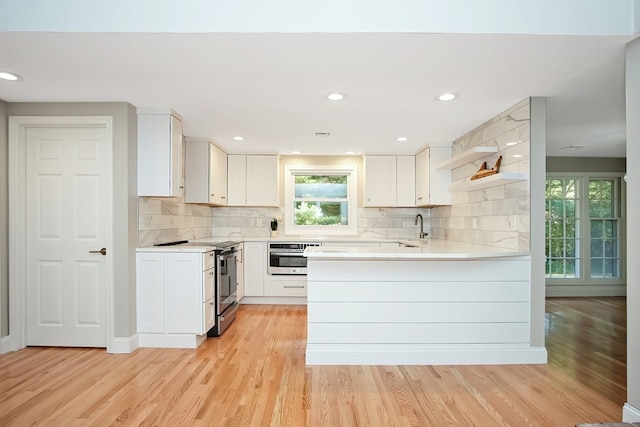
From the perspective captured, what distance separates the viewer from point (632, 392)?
6.72 feet

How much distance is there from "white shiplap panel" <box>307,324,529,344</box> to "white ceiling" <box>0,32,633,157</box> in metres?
1.86

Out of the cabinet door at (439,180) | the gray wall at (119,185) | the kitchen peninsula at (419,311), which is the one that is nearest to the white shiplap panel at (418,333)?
the kitchen peninsula at (419,311)

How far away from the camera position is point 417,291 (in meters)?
2.99

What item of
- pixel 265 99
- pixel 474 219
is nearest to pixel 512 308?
pixel 474 219

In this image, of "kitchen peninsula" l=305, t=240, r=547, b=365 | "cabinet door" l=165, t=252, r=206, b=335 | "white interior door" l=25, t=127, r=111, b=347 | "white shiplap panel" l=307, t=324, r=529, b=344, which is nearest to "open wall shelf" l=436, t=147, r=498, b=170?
"kitchen peninsula" l=305, t=240, r=547, b=365

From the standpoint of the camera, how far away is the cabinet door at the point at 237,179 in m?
5.18

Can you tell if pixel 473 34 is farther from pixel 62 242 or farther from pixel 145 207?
pixel 62 242

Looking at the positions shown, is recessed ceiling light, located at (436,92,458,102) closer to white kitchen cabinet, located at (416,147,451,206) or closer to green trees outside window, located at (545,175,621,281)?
white kitchen cabinet, located at (416,147,451,206)

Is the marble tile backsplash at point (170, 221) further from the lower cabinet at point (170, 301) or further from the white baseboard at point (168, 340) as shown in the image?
the white baseboard at point (168, 340)

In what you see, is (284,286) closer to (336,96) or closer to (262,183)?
(262,183)

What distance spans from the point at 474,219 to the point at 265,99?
255 centimetres

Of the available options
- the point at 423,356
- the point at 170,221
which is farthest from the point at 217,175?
the point at 423,356

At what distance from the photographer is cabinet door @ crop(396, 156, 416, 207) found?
17.0 feet

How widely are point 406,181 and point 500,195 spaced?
1898mm
